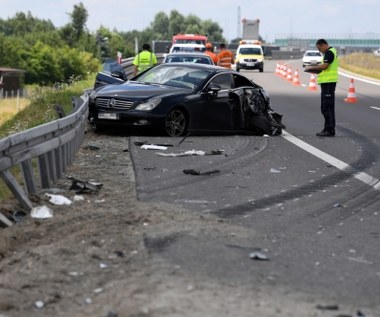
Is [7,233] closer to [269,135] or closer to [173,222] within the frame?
[173,222]

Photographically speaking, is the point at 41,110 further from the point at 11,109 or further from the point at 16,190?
the point at 11,109

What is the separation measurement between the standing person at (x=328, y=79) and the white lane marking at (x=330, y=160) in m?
0.82

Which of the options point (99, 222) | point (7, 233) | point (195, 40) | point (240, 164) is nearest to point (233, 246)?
point (99, 222)

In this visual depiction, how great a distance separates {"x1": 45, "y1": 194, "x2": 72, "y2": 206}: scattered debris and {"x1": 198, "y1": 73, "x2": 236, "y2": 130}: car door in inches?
269

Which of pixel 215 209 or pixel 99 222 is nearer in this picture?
pixel 99 222

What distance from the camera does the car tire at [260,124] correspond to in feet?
50.3

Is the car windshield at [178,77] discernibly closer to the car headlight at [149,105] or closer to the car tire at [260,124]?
the car headlight at [149,105]

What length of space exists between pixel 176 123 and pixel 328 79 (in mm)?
3272

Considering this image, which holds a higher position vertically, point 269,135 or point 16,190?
point 16,190

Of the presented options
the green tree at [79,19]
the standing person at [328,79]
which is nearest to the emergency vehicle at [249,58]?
the standing person at [328,79]

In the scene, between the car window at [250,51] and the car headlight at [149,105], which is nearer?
the car headlight at [149,105]

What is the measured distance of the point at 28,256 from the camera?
20.2ft

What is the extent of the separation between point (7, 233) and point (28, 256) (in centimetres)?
74

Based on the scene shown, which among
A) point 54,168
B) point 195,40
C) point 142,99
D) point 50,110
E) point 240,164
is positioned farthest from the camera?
point 195,40
